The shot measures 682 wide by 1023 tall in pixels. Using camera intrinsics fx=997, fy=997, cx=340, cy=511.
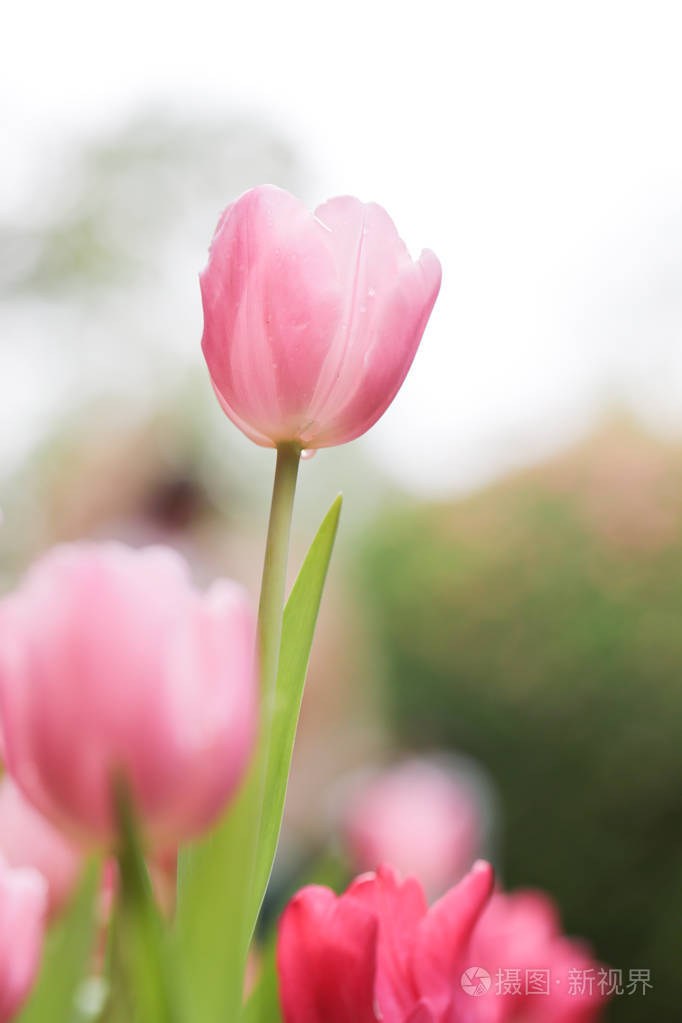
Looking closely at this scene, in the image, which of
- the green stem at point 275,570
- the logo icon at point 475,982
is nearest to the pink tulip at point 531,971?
the logo icon at point 475,982

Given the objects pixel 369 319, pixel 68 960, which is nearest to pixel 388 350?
pixel 369 319

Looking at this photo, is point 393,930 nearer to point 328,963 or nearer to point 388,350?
point 328,963

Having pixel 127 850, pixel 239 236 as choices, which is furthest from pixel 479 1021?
pixel 239 236

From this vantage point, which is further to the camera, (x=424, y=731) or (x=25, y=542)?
(x=25, y=542)

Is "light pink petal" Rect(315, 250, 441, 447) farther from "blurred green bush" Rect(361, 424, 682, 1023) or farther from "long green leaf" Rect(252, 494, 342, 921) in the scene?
"blurred green bush" Rect(361, 424, 682, 1023)

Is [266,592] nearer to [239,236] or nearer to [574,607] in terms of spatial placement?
[239,236]

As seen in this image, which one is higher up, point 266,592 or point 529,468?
point 529,468
